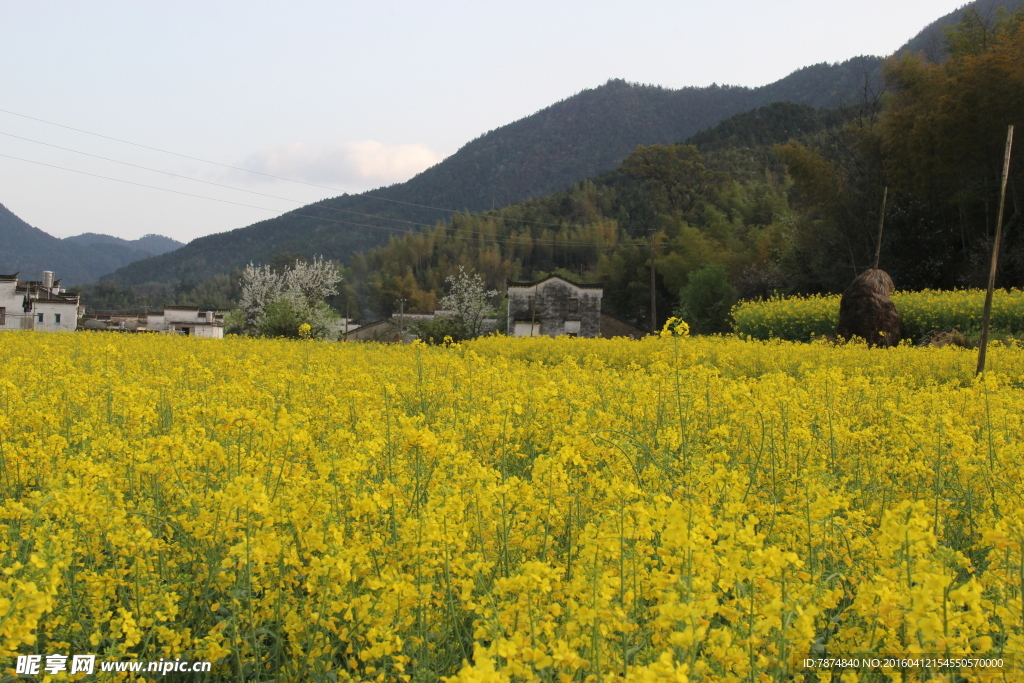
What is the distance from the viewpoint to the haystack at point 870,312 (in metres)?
14.8

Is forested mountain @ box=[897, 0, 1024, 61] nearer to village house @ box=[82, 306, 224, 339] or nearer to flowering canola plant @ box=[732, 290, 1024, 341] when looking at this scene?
flowering canola plant @ box=[732, 290, 1024, 341]

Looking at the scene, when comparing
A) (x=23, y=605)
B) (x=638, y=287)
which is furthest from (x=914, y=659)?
(x=638, y=287)

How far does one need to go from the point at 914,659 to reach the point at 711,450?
2590 millimetres

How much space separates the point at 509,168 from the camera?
129125 millimetres

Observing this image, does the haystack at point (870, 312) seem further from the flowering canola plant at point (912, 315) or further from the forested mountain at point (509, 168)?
the forested mountain at point (509, 168)

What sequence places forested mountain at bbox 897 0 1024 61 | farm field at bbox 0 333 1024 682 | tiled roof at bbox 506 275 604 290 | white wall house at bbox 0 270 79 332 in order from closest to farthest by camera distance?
farm field at bbox 0 333 1024 682 → forested mountain at bbox 897 0 1024 61 → tiled roof at bbox 506 275 604 290 → white wall house at bbox 0 270 79 332

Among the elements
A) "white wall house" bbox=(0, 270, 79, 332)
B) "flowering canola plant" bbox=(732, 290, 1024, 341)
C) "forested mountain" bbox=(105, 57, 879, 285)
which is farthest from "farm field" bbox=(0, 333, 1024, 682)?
"forested mountain" bbox=(105, 57, 879, 285)

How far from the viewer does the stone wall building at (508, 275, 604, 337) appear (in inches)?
1729

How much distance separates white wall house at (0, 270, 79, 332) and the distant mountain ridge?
45.5m

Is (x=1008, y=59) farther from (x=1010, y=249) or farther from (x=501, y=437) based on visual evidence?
(x=501, y=437)

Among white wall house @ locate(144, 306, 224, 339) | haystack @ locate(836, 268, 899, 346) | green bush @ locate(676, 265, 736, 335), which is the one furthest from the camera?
white wall house @ locate(144, 306, 224, 339)

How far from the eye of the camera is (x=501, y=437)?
4375 mm

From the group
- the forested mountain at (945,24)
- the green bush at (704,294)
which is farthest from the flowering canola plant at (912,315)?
the green bush at (704,294)

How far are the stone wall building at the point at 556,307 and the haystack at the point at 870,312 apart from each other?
93.3 ft
